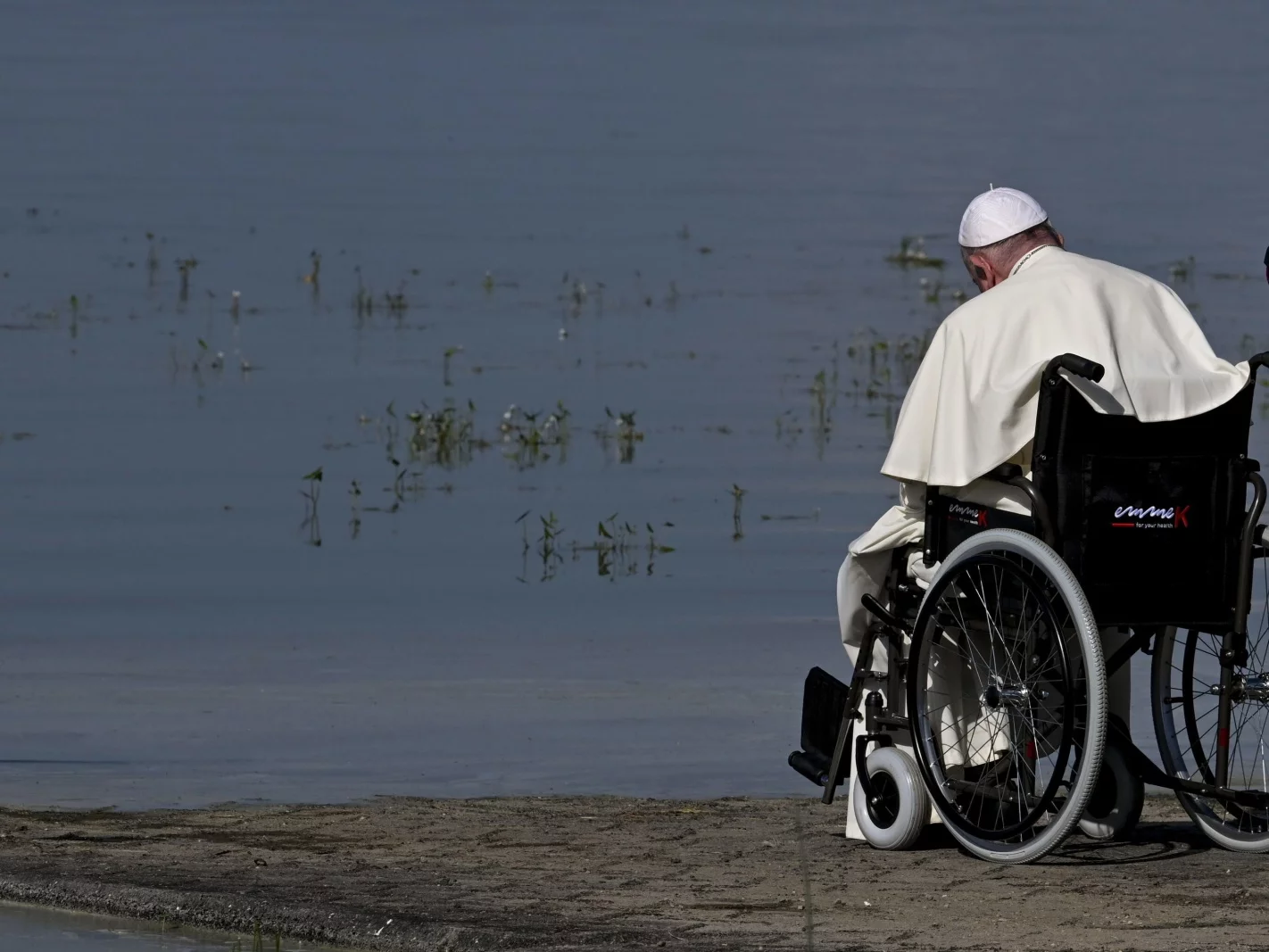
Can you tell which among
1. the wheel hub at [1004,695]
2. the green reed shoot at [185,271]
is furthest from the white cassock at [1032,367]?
the green reed shoot at [185,271]

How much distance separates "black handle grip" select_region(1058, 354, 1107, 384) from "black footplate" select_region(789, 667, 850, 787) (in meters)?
1.20

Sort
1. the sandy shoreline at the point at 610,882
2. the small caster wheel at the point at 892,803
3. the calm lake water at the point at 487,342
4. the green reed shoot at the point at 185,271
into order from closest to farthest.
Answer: the sandy shoreline at the point at 610,882 → the small caster wheel at the point at 892,803 → the calm lake water at the point at 487,342 → the green reed shoot at the point at 185,271

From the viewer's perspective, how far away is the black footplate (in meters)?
7.34

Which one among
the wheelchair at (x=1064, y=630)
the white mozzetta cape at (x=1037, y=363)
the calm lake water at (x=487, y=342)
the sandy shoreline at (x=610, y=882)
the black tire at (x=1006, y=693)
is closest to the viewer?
the sandy shoreline at (x=610, y=882)

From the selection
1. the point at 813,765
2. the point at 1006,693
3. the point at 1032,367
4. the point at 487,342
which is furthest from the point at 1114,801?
the point at 487,342

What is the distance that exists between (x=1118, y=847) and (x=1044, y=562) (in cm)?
99

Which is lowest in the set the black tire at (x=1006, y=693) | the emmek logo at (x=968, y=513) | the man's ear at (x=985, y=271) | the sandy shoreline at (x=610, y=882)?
the sandy shoreline at (x=610, y=882)

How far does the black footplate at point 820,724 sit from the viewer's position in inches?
289

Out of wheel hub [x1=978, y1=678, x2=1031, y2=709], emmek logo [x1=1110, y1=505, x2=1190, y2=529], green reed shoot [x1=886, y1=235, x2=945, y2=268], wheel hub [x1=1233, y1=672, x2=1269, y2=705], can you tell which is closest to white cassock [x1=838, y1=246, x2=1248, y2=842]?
emmek logo [x1=1110, y1=505, x2=1190, y2=529]

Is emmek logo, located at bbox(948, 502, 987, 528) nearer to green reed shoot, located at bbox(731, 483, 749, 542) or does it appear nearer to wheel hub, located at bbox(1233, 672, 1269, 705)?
wheel hub, located at bbox(1233, 672, 1269, 705)

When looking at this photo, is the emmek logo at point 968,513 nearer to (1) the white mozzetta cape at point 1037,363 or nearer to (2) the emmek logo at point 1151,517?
(1) the white mozzetta cape at point 1037,363

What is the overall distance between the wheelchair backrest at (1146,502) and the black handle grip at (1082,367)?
0.06 m

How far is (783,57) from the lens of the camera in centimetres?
4291

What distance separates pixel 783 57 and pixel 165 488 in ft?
95.8
